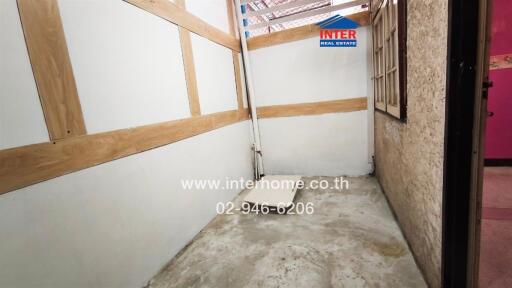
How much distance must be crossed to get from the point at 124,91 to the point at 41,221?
89 cm

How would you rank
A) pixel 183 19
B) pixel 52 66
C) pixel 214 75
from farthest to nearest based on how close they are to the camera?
pixel 214 75 → pixel 183 19 → pixel 52 66

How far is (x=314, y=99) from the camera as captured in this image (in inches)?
135

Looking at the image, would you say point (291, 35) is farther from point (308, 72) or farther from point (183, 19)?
point (183, 19)

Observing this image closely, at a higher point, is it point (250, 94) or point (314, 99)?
point (250, 94)

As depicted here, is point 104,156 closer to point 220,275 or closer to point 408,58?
point 220,275

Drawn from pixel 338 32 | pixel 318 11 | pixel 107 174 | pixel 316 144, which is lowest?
pixel 316 144

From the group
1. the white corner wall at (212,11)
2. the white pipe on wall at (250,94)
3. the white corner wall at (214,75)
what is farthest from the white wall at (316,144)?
the white corner wall at (212,11)

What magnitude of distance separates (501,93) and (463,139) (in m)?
3.08

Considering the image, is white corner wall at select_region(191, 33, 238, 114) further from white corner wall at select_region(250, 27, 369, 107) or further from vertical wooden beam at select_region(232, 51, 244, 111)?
white corner wall at select_region(250, 27, 369, 107)

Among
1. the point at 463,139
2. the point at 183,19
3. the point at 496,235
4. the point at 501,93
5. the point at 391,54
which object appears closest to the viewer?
the point at 463,139

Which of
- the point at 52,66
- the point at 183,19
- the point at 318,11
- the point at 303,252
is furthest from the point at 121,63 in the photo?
the point at 318,11

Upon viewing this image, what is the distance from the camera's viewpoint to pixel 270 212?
2.63 metres

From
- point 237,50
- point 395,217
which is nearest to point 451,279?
point 395,217

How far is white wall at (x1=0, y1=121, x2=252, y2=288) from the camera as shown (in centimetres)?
110
